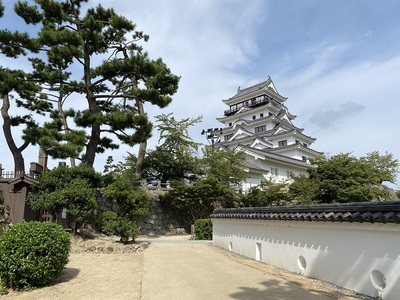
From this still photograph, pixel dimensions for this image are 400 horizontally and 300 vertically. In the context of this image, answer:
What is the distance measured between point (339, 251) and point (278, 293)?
4.15 ft

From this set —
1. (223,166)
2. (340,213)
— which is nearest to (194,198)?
(223,166)

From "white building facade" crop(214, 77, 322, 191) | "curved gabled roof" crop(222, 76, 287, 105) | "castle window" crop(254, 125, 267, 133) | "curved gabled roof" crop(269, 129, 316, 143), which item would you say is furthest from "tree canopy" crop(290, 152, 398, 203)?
"curved gabled roof" crop(222, 76, 287, 105)

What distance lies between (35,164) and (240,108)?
3847cm

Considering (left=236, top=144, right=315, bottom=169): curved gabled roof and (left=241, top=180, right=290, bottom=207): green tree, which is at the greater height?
(left=236, top=144, right=315, bottom=169): curved gabled roof

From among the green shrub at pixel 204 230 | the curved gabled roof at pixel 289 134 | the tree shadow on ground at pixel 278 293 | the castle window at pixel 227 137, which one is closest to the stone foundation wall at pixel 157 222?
the green shrub at pixel 204 230

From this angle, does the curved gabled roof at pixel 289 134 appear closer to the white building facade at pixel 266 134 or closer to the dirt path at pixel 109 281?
the white building facade at pixel 266 134

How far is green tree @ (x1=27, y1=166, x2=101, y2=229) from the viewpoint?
1076cm

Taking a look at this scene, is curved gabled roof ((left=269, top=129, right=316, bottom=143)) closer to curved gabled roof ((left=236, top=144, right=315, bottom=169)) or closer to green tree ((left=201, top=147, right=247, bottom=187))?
curved gabled roof ((left=236, top=144, right=315, bottom=169))

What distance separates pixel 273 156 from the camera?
108ft

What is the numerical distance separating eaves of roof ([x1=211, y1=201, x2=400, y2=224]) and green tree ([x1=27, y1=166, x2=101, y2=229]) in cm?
634

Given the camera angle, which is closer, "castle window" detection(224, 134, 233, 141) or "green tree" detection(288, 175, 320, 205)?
"green tree" detection(288, 175, 320, 205)

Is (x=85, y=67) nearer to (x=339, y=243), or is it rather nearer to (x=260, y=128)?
(x=339, y=243)

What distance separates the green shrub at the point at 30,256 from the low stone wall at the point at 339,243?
15.0 feet

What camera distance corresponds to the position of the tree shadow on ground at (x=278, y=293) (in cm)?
453
